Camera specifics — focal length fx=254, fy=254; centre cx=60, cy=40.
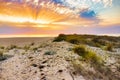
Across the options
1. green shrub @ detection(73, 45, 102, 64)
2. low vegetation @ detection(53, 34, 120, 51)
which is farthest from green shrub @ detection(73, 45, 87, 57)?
low vegetation @ detection(53, 34, 120, 51)

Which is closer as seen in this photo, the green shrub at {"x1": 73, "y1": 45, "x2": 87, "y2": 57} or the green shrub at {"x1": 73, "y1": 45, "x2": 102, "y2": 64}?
the green shrub at {"x1": 73, "y1": 45, "x2": 102, "y2": 64}

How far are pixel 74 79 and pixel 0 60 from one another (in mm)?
4882

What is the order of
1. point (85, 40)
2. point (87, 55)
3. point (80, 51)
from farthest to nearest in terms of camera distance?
point (85, 40) < point (80, 51) < point (87, 55)

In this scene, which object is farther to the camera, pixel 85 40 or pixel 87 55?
pixel 85 40

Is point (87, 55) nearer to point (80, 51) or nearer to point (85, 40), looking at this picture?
point (80, 51)

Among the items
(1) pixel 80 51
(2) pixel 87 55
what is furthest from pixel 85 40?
(2) pixel 87 55

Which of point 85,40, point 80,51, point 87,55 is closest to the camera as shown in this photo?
point 87,55

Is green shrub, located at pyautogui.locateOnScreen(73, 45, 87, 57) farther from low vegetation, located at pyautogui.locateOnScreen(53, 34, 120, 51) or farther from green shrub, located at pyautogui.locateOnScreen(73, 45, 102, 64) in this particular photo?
low vegetation, located at pyautogui.locateOnScreen(53, 34, 120, 51)

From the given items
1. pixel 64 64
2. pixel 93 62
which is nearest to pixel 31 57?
pixel 64 64

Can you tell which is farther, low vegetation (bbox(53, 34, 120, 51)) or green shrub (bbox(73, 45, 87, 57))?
low vegetation (bbox(53, 34, 120, 51))

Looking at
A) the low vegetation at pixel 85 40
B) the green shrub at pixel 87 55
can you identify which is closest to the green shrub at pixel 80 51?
the green shrub at pixel 87 55

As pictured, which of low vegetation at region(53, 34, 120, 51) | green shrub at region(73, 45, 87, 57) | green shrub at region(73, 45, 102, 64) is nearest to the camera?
green shrub at region(73, 45, 102, 64)

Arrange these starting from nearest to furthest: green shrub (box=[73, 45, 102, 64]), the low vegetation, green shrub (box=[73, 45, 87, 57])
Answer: green shrub (box=[73, 45, 102, 64]) < green shrub (box=[73, 45, 87, 57]) < the low vegetation

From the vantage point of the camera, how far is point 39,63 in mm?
13125
